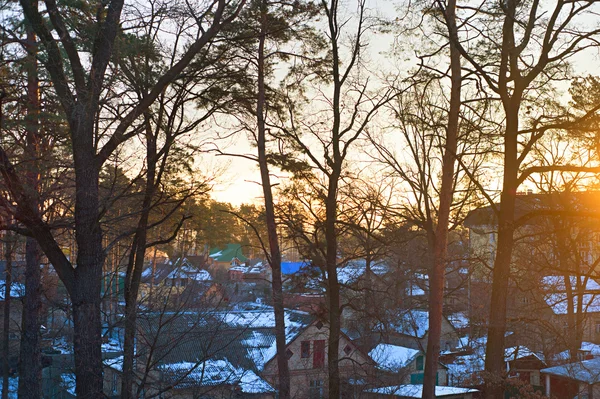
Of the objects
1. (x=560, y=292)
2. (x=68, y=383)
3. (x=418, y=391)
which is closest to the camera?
(x=68, y=383)

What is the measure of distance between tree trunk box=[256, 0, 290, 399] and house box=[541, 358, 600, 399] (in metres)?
7.29

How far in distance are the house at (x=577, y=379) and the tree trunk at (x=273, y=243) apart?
7.29 metres

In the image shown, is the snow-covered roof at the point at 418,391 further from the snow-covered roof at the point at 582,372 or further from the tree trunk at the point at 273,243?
the tree trunk at the point at 273,243

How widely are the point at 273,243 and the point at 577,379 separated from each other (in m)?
10.1

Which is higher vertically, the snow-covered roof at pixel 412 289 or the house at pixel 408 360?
the snow-covered roof at pixel 412 289

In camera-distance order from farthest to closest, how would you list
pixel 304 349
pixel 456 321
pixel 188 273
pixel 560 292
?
pixel 456 321 < pixel 304 349 < pixel 188 273 < pixel 560 292

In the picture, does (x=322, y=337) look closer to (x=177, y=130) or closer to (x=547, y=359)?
(x=547, y=359)

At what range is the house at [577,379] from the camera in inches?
618

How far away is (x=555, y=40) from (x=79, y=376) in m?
7.89

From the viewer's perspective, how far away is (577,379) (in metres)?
16.1

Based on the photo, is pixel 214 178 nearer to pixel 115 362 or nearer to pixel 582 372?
pixel 115 362

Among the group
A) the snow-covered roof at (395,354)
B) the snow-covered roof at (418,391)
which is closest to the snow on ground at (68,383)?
the snow-covered roof at (418,391)

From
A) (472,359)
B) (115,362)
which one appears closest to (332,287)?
(115,362)

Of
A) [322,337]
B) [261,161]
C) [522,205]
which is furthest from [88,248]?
[322,337]
